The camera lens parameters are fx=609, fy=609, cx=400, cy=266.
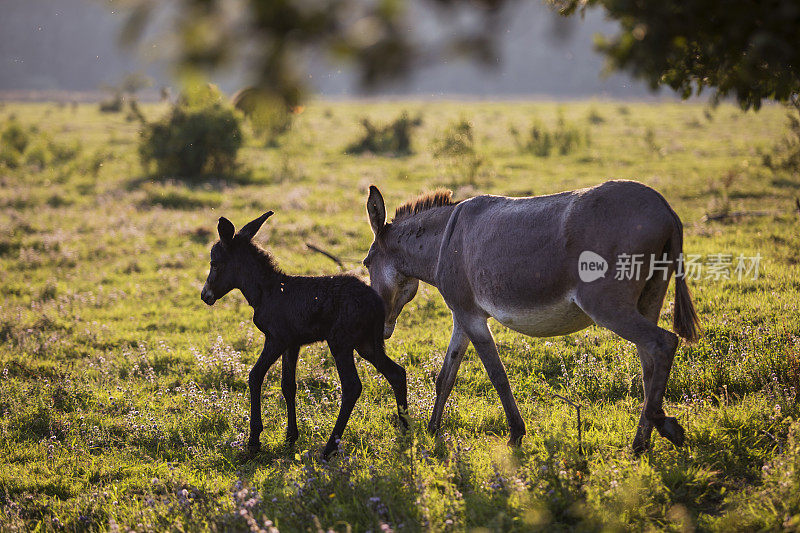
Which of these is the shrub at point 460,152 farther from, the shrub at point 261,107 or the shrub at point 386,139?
the shrub at point 261,107

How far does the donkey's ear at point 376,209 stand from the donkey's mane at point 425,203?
275 millimetres

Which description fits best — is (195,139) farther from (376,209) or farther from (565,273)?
(565,273)

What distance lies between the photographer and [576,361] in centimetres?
673

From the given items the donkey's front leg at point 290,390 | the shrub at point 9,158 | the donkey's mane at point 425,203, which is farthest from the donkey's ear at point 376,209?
the shrub at point 9,158

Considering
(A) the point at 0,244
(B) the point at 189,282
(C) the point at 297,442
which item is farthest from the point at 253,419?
(A) the point at 0,244

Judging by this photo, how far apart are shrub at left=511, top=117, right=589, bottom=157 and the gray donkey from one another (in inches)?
860

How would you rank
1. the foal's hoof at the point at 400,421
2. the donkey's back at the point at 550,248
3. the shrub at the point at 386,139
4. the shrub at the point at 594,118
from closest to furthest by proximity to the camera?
the donkey's back at the point at 550,248 → the foal's hoof at the point at 400,421 → the shrub at the point at 386,139 → the shrub at the point at 594,118

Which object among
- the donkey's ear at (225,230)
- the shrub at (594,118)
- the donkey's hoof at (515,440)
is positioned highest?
the shrub at (594,118)

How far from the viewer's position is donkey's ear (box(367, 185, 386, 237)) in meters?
6.25

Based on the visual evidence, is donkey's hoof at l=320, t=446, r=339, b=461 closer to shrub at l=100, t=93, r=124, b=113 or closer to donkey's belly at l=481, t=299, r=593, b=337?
donkey's belly at l=481, t=299, r=593, b=337

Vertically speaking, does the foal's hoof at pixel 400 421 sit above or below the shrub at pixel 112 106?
below

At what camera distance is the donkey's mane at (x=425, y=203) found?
6.47 m

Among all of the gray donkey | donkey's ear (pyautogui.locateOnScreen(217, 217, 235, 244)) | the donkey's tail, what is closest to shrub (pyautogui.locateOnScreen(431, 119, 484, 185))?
the gray donkey

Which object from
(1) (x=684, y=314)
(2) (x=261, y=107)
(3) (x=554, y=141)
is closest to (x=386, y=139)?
(3) (x=554, y=141)
